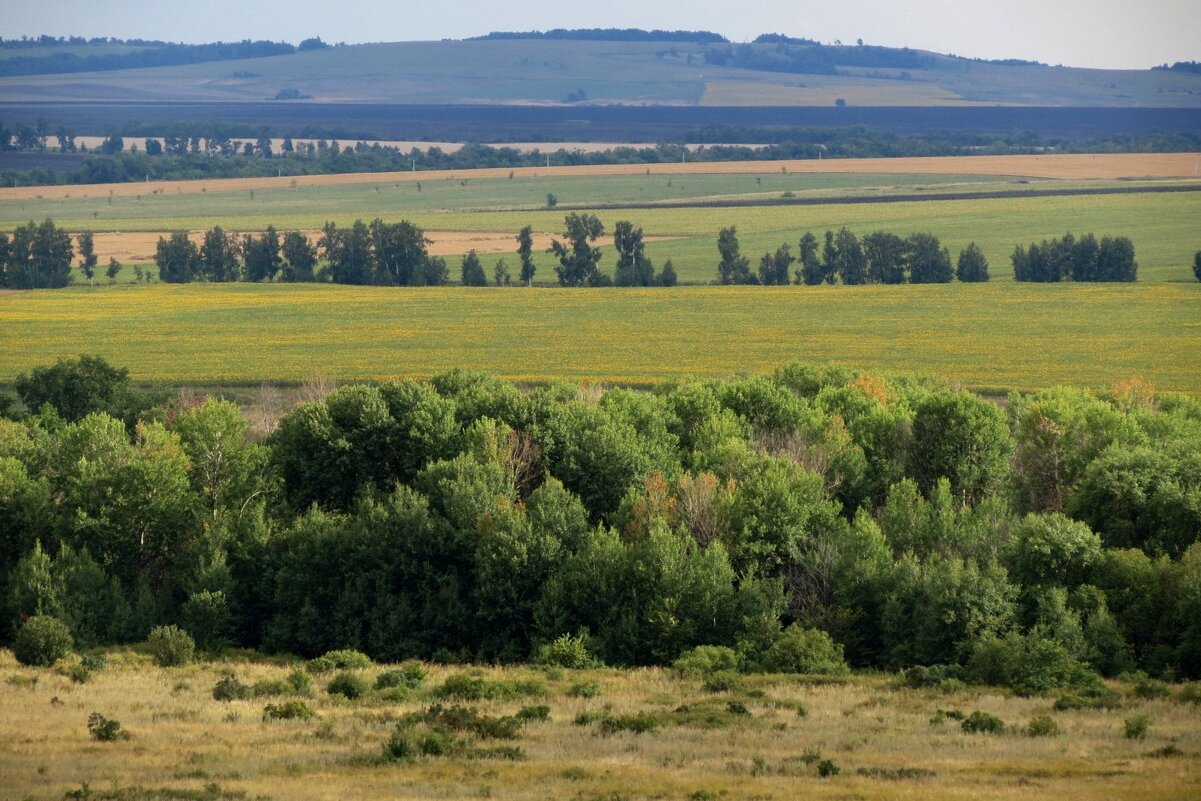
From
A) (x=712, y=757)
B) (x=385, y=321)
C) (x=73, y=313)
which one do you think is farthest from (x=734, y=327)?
(x=712, y=757)

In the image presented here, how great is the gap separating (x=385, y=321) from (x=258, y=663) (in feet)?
257

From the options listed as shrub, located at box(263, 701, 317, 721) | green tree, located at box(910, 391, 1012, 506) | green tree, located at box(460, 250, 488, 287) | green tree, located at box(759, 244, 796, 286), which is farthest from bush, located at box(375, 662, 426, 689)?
green tree, located at box(759, 244, 796, 286)

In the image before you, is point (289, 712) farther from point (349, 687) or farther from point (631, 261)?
point (631, 261)

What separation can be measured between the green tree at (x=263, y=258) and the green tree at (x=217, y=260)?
Answer: 147cm

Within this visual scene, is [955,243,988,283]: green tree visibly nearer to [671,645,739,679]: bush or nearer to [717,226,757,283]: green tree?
[717,226,757,283]: green tree

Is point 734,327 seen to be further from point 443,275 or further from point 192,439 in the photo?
point 192,439

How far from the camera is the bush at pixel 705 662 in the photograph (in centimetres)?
5269

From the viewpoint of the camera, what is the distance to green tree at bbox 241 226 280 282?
161625 mm

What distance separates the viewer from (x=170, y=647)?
55594mm

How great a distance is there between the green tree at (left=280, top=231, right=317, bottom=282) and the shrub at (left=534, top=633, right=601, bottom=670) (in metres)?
110

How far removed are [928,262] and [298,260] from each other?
55.7 metres

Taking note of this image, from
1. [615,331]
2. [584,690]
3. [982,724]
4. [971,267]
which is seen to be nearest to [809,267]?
[971,267]

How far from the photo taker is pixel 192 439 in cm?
6712

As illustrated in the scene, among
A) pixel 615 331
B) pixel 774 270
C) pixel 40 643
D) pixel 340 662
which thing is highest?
pixel 774 270
